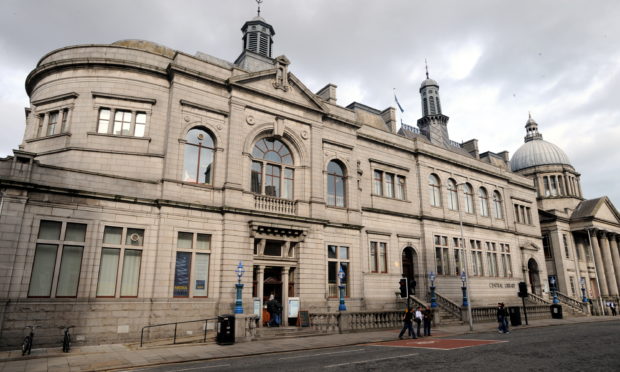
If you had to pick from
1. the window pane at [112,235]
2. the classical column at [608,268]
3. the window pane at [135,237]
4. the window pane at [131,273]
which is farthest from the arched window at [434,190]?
the classical column at [608,268]

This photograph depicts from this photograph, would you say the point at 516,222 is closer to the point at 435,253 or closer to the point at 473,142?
the point at 473,142

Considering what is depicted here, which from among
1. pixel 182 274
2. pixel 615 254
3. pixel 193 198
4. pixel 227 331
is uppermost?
pixel 193 198

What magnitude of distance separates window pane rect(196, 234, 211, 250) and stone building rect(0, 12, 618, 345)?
0.13m

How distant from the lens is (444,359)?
13.6 m

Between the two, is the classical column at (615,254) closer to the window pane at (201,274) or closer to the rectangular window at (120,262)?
the window pane at (201,274)

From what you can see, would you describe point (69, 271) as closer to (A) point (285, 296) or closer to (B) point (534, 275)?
(A) point (285, 296)

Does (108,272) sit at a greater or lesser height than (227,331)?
greater

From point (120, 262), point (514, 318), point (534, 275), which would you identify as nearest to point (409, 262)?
point (514, 318)

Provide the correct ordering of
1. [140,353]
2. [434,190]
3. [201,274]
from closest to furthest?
[140,353] → [201,274] → [434,190]

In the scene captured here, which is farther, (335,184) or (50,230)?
(335,184)

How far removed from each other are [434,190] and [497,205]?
437 inches

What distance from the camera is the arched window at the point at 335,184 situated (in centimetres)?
2990

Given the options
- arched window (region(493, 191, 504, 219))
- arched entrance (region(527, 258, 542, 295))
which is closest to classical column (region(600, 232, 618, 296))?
arched entrance (region(527, 258, 542, 295))

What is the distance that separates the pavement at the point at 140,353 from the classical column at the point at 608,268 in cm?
4742
